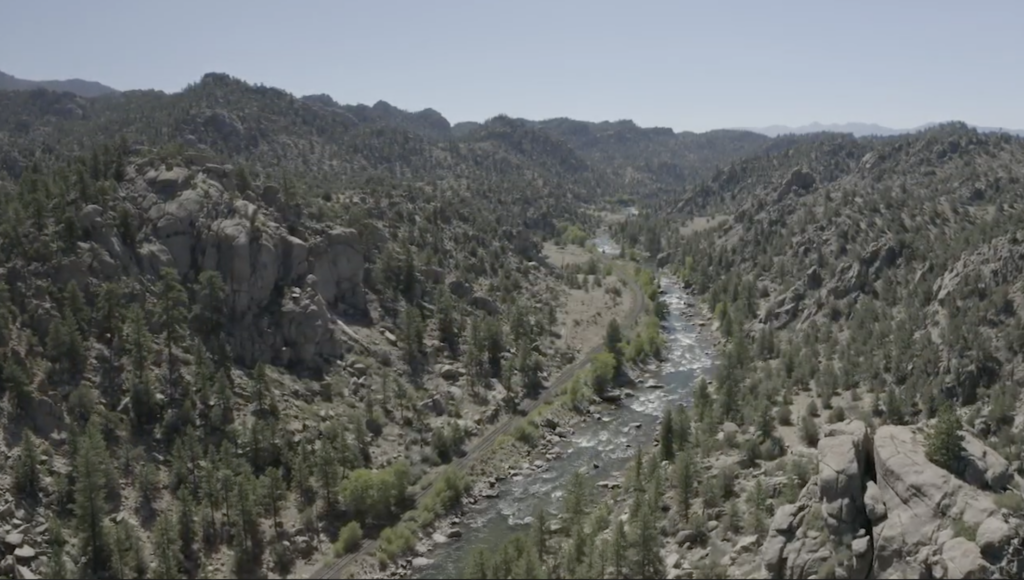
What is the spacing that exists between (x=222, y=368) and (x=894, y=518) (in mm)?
65475

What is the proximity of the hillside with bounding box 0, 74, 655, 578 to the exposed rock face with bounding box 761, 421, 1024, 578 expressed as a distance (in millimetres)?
32706

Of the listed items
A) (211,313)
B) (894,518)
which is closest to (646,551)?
(894,518)

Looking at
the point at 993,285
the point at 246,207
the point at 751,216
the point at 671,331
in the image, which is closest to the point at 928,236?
the point at 993,285

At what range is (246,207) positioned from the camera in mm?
94062

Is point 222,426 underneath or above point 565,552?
above

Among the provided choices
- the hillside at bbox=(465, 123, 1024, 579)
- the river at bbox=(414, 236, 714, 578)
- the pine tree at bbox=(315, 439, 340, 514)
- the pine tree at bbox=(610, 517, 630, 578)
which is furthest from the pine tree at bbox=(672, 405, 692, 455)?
the pine tree at bbox=(315, 439, 340, 514)

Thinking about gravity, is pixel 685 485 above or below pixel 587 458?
above

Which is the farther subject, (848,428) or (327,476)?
(327,476)

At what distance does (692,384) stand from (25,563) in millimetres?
80472

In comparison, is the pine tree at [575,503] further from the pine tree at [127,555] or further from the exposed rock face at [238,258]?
the exposed rock face at [238,258]

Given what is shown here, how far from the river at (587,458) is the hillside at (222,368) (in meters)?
4.35

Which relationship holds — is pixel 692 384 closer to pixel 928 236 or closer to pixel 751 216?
pixel 928 236

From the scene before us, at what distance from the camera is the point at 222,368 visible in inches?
3068

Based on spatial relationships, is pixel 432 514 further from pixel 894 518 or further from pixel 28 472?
pixel 894 518
